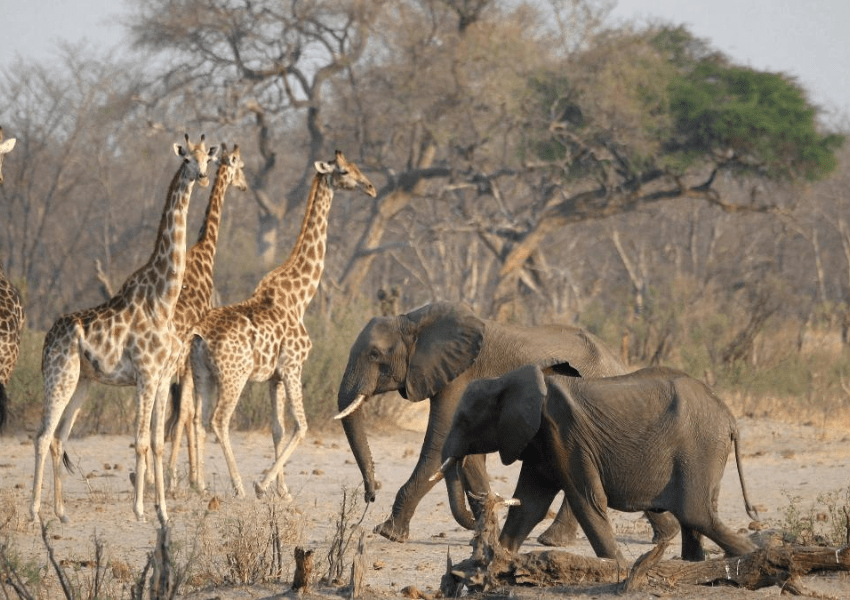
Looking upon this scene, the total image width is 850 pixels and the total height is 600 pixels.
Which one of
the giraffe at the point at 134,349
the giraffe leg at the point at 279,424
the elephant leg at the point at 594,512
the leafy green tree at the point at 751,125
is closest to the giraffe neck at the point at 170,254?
the giraffe at the point at 134,349

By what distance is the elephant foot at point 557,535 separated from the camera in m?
7.61

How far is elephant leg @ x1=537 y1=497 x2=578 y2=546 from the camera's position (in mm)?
7613

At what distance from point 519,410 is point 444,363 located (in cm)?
166

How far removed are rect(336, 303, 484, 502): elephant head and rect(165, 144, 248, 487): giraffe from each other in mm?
1587

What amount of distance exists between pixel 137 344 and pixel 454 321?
1.98 metres

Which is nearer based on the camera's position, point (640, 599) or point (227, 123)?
point (640, 599)

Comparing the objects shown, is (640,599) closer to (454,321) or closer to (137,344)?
(454,321)

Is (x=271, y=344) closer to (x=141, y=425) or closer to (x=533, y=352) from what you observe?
(x=141, y=425)

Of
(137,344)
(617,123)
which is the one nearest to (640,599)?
(137,344)

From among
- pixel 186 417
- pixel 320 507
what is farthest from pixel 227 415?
pixel 320 507

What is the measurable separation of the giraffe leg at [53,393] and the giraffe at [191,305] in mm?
940

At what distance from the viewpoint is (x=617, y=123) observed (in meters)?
22.7

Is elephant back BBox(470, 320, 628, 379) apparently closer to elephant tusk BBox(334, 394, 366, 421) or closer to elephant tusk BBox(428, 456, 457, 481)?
elephant tusk BBox(334, 394, 366, 421)

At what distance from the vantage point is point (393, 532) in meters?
7.59
